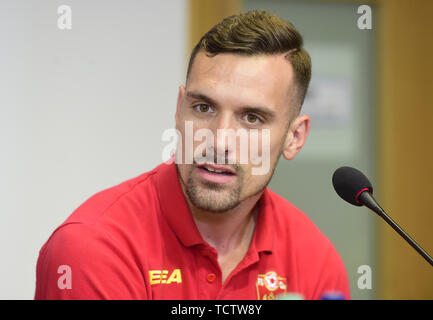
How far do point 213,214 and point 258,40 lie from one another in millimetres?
358

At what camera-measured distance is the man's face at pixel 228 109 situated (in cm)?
104

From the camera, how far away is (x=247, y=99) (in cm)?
104

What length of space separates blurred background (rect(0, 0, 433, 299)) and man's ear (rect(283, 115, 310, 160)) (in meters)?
0.33

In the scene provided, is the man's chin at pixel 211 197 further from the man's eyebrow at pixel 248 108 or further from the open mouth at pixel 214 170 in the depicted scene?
the man's eyebrow at pixel 248 108

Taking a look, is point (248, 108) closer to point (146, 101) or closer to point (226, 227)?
point (226, 227)

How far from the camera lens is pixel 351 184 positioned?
2.94ft

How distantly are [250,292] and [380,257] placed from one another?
79 centimetres

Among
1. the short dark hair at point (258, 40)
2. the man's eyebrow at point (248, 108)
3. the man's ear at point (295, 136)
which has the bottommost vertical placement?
the man's ear at point (295, 136)

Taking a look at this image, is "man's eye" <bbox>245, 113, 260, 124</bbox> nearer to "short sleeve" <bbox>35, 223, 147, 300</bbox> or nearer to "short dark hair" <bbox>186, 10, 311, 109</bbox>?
"short dark hair" <bbox>186, 10, 311, 109</bbox>

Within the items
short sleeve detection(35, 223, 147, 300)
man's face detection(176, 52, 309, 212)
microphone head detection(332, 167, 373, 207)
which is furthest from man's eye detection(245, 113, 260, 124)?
short sleeve detection(35, 223, 147, 300)

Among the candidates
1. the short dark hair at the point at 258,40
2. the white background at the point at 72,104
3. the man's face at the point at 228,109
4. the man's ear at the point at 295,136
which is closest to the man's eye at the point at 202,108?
the man's face at the point at 228,109

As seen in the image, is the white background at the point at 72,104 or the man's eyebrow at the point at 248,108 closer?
the man's eyebrow at the point at 248,108

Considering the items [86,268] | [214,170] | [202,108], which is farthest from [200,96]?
[86,268]

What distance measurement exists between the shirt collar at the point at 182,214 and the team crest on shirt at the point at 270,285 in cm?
5
